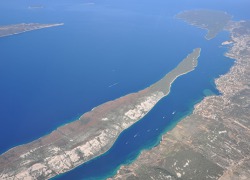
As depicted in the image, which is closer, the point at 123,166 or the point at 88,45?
the point at 123,166

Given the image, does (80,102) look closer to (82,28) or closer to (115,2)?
(82,28)

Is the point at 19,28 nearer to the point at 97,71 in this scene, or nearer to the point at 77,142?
the point at 97,71

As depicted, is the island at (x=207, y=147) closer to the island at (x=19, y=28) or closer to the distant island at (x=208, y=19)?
the distant island at (x=208, y=19)

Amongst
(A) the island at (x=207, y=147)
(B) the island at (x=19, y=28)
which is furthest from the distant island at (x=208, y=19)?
(B) the island at (x=19, y=28)

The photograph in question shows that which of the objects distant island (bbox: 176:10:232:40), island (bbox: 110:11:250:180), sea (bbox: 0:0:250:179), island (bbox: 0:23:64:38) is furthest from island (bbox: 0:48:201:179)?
island (bbox: 0:23:64:38)

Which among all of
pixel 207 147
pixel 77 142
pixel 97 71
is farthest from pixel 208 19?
pixel 77 142

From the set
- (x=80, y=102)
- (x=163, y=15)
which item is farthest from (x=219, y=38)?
(x=80, y=102)
